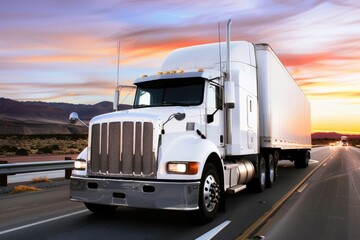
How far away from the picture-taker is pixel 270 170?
43.2 feet

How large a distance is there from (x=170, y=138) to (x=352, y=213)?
14.2ft

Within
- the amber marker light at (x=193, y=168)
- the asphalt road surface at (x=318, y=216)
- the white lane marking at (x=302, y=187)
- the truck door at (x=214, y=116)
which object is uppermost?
the truck door at (x=214, y=116)

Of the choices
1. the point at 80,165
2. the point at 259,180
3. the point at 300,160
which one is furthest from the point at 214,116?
the point at 300,160

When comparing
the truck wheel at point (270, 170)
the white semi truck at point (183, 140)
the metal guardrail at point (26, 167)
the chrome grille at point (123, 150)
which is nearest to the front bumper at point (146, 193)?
the white semi truck at point (183, 140)

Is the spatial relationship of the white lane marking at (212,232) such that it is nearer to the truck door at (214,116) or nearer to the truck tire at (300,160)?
the truck door at (214,116)

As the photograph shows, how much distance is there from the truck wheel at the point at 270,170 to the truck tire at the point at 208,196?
5384mm

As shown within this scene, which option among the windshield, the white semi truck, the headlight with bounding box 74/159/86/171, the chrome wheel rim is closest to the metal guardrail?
the white semi truck

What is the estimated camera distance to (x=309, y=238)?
21.0ft

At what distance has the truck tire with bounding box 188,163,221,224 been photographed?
7.07 metres

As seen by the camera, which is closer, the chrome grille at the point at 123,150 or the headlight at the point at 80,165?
the chrome grille at the point at 123,150

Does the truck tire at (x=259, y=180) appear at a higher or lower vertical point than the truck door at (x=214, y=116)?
lower

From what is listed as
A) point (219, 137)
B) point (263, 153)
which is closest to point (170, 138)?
point (219, 137)

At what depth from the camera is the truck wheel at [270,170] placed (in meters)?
12.8

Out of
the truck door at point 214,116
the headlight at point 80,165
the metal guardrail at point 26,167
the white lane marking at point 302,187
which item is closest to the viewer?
the headlight at point 80,165
